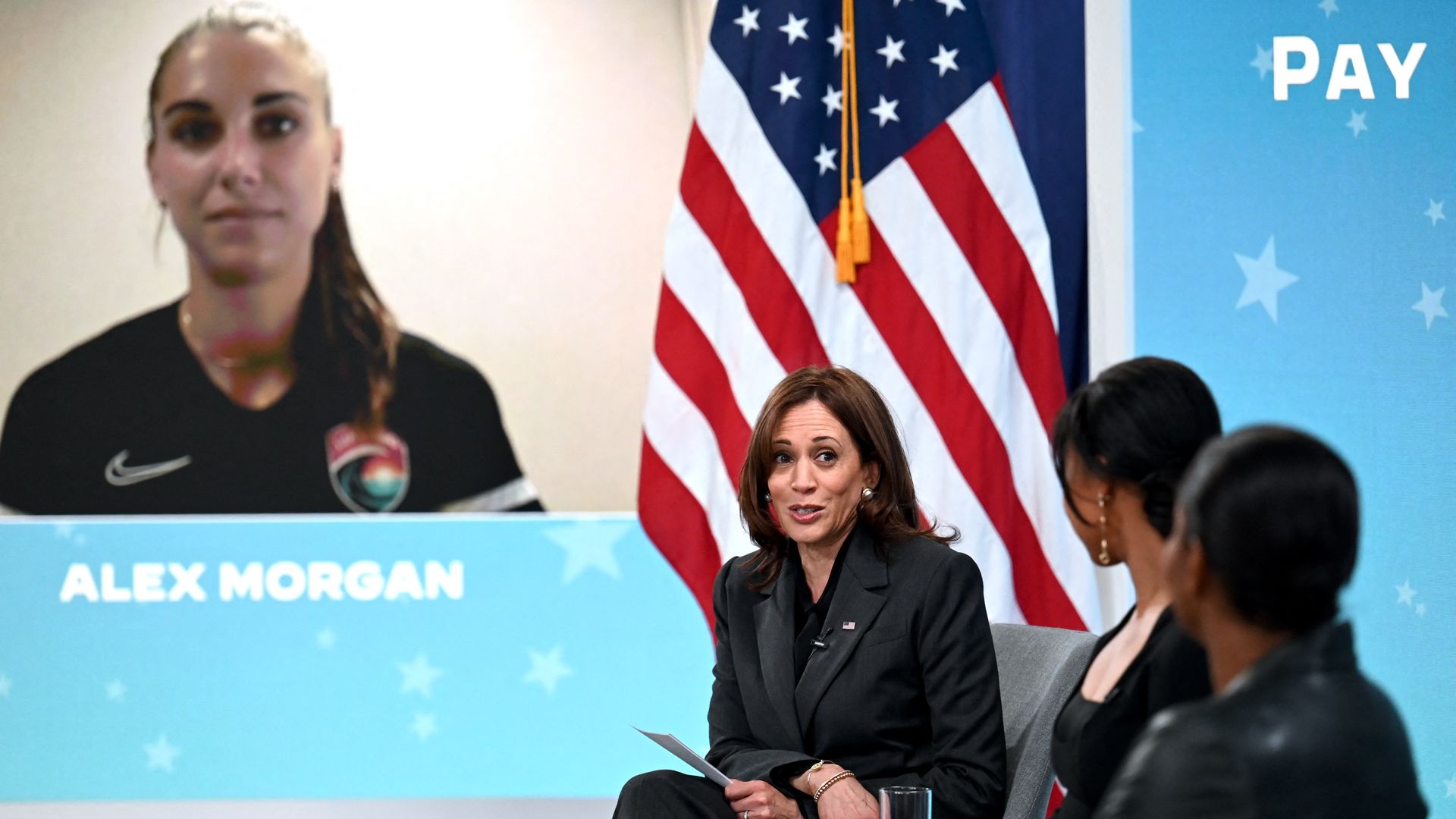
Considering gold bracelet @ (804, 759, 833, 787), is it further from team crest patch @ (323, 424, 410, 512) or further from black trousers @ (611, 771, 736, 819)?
team crest patch @ (323, 424, 410, 512)

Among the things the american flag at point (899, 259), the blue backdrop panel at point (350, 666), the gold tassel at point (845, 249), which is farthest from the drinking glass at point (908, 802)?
the blue backdrop panel at point (350, 666)

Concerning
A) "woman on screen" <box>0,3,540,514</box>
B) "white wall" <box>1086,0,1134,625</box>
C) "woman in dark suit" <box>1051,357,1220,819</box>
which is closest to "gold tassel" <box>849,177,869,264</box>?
"white wall" <box>1086,0,1134,625</box>

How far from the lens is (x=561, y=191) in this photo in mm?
4293

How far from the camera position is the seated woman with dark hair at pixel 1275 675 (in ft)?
3.31

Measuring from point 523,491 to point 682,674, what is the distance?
29.3 inches

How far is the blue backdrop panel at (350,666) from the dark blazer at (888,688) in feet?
4.80

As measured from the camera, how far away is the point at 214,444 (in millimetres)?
4211

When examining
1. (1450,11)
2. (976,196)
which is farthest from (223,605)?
(1450,11)

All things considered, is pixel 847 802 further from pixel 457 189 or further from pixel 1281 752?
pixel 457 189

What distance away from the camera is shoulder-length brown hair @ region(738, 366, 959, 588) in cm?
275

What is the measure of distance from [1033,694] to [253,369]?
2.72 m

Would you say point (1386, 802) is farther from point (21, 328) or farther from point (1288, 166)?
point (21, 328)

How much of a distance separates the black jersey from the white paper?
6.23ft

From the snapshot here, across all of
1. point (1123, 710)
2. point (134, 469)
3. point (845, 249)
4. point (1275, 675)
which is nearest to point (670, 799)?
point (1123, 710)
